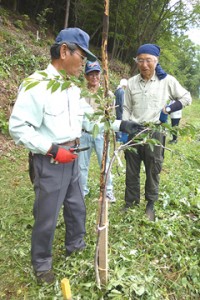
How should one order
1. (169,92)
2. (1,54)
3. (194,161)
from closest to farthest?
(194,161) < (169,92) < (1,54)

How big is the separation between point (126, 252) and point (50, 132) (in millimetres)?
1590

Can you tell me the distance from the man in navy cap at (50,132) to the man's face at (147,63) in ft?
3.60

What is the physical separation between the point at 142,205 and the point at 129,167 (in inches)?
28.4

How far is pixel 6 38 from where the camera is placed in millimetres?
10906

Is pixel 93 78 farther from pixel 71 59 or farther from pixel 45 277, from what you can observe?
pixel 45 277

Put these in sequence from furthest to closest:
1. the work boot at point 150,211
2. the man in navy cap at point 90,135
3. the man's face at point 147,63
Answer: the man in navy cap at point 90,135
the work boot at point 150,211
the man's face at point 147,63

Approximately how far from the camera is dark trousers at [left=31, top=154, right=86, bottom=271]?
243cm

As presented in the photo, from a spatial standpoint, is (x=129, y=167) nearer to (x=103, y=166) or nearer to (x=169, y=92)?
(x=169, y=92)

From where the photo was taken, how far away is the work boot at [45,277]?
263cm

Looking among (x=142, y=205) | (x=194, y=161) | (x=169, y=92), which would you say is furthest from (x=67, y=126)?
(x=142, y=205)

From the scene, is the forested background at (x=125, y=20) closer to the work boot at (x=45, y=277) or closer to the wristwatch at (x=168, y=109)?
the wristwatch at (x=168, y=109)

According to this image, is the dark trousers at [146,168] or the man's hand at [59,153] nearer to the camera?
the man's hand at [59,153]

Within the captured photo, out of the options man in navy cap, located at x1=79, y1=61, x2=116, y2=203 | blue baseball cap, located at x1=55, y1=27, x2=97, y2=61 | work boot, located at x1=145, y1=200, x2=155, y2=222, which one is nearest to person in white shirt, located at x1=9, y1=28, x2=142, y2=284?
blue baseball cap, located at x1=55, y1=27, x2=97, y2=61

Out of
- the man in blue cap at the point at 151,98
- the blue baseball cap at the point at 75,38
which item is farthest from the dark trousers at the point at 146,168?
the blue baseball cap at the point at 75,38
